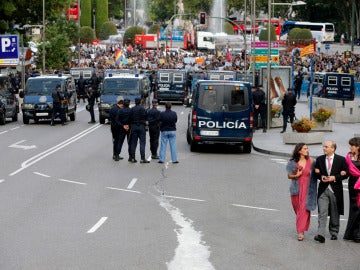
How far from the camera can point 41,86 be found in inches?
1692

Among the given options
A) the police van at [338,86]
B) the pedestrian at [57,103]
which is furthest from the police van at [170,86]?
the pedestrian at [57,103]

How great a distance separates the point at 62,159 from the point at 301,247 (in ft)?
46.8

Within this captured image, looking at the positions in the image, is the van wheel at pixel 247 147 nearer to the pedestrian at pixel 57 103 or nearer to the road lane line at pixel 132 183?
the road lane line at pixel 132 183

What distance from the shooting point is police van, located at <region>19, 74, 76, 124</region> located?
4219cm

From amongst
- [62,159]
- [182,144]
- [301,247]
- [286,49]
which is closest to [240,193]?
[301,247]

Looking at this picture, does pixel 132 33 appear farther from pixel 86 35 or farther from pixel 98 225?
pixel 98 225

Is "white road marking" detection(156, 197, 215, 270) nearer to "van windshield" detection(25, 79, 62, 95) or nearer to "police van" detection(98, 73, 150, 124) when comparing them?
"police van" detection(98, 73, 150, 124)

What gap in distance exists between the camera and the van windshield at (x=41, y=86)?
42812 mm

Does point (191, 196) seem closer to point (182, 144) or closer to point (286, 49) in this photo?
point (182, 144)

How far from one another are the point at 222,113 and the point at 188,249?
631 inches

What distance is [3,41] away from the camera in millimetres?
58188

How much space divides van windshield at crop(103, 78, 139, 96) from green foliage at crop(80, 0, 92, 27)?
127 m

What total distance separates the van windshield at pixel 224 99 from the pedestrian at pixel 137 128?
308 cm

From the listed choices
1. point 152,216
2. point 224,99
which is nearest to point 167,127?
point 224,99
